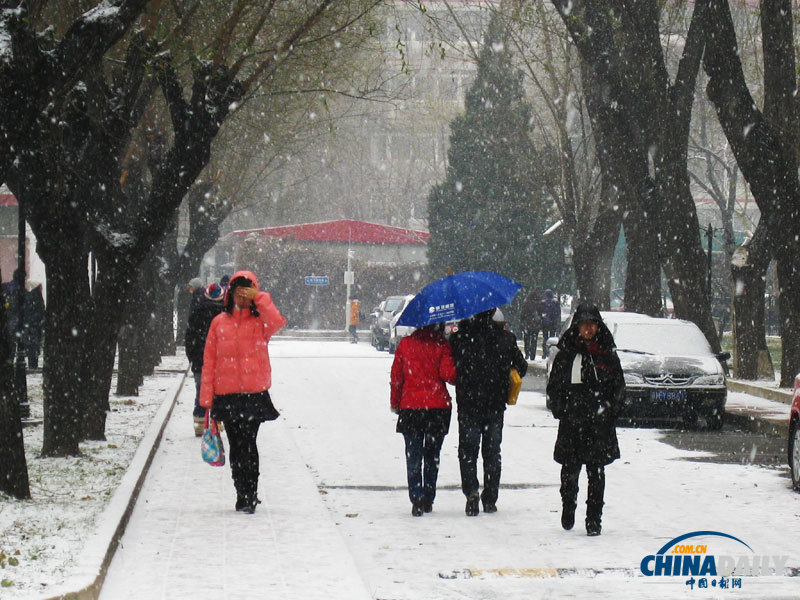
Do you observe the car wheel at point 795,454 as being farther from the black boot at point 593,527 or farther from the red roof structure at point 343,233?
the red roof structure at point 343,233

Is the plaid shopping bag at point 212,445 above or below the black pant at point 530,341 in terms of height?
below

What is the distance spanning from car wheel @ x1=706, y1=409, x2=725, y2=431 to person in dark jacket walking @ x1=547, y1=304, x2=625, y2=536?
9.26m

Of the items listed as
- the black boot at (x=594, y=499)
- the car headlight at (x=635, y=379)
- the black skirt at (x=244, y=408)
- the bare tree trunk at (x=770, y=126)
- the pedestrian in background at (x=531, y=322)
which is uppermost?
the bare tree trunk at (x=770, y=126)

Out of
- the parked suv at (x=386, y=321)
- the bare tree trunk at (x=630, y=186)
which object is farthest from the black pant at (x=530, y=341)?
the parked suv at (x=386, y=321)

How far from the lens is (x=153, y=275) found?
25.3 m

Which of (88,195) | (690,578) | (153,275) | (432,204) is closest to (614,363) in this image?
(690,578)

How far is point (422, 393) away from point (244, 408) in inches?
52.9

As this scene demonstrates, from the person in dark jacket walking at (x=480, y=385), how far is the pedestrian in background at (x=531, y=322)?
25.1 metres

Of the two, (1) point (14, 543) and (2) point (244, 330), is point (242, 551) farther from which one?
(2) point (244, 330)

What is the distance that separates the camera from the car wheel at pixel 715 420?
18656 millimetres

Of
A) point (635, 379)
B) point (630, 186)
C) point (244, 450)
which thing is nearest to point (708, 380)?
point (635, 379)

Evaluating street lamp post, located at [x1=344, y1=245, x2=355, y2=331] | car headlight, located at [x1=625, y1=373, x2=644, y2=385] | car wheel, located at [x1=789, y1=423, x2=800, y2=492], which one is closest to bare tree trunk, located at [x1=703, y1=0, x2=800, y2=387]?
car headlight, located at [x1=625, y1=373, x2=644, y2=385]

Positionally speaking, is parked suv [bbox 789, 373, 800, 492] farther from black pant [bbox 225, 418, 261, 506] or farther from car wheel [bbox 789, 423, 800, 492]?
black pant [bbox 225, 418, 261, 506]

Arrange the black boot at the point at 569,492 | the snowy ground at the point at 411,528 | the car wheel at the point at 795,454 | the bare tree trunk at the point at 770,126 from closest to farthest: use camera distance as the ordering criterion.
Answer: the snowy ground at the point at 411,528 < the black boot at the point at 569,492 < the car wheel at the point at 795,454 < the bare tree trunk at the point at 770,126
